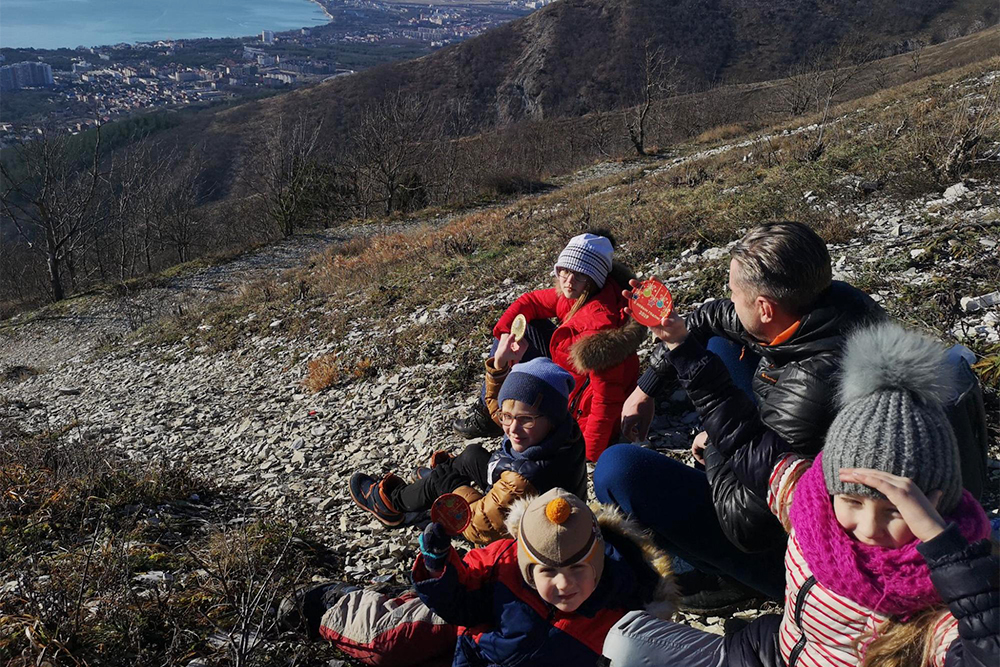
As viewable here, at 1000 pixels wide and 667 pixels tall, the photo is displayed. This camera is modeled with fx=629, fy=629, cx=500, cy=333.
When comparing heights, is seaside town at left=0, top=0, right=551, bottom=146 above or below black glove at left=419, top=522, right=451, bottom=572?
above

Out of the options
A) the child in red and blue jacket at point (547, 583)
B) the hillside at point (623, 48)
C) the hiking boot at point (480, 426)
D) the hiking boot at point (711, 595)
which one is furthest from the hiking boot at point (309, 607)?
the hillside at point (623, 48)

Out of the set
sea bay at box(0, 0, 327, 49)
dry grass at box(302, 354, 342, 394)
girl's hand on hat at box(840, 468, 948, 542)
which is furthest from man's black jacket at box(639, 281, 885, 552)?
sea bay at box(0, 0, 327, 49)

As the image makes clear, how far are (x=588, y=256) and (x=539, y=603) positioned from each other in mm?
2506

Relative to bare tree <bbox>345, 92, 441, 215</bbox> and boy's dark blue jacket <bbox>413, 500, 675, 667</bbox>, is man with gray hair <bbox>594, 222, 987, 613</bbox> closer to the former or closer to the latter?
boy's dark blue jacket <bbox>413, 500, 675, 667</bbox>

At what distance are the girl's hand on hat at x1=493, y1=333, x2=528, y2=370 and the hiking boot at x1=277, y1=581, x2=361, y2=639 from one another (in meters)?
1.73

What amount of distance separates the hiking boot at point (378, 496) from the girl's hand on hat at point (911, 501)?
334 cm

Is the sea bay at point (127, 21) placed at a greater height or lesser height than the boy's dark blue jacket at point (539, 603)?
greater

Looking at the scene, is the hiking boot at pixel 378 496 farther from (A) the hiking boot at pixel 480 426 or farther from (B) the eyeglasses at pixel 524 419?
(B) the eyeglasses at pixel 524 419

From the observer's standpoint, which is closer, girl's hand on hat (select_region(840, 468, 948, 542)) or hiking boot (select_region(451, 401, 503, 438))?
girl's hand on hat (select_region(840, 468, 948, 542))

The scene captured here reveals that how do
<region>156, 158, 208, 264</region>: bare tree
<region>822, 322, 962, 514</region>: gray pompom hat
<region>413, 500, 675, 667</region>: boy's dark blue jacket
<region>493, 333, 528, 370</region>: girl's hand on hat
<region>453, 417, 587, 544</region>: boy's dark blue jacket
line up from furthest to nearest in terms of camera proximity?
1. <region>156, 158, 208, 264</region>: bare tree
2. <region>493, 333, 528, 370</region>: girl's hand on hat
3. <region>453, 417, 587, 544</region>: boy's dark blue jacket
4. <region>413, 500, 675, 667</region>: boy's dark blue jacket
5. <region>822, 322, 962, 514</region>: gray pompom hat

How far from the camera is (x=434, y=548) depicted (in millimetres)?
2463

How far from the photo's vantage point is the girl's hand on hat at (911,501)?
1521 mm

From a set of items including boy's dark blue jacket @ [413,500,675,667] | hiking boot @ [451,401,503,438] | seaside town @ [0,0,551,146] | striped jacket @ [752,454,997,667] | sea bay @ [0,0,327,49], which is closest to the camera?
striped jacket @ [752,454,997,667]

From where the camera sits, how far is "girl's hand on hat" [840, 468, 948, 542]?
4.99 feet
